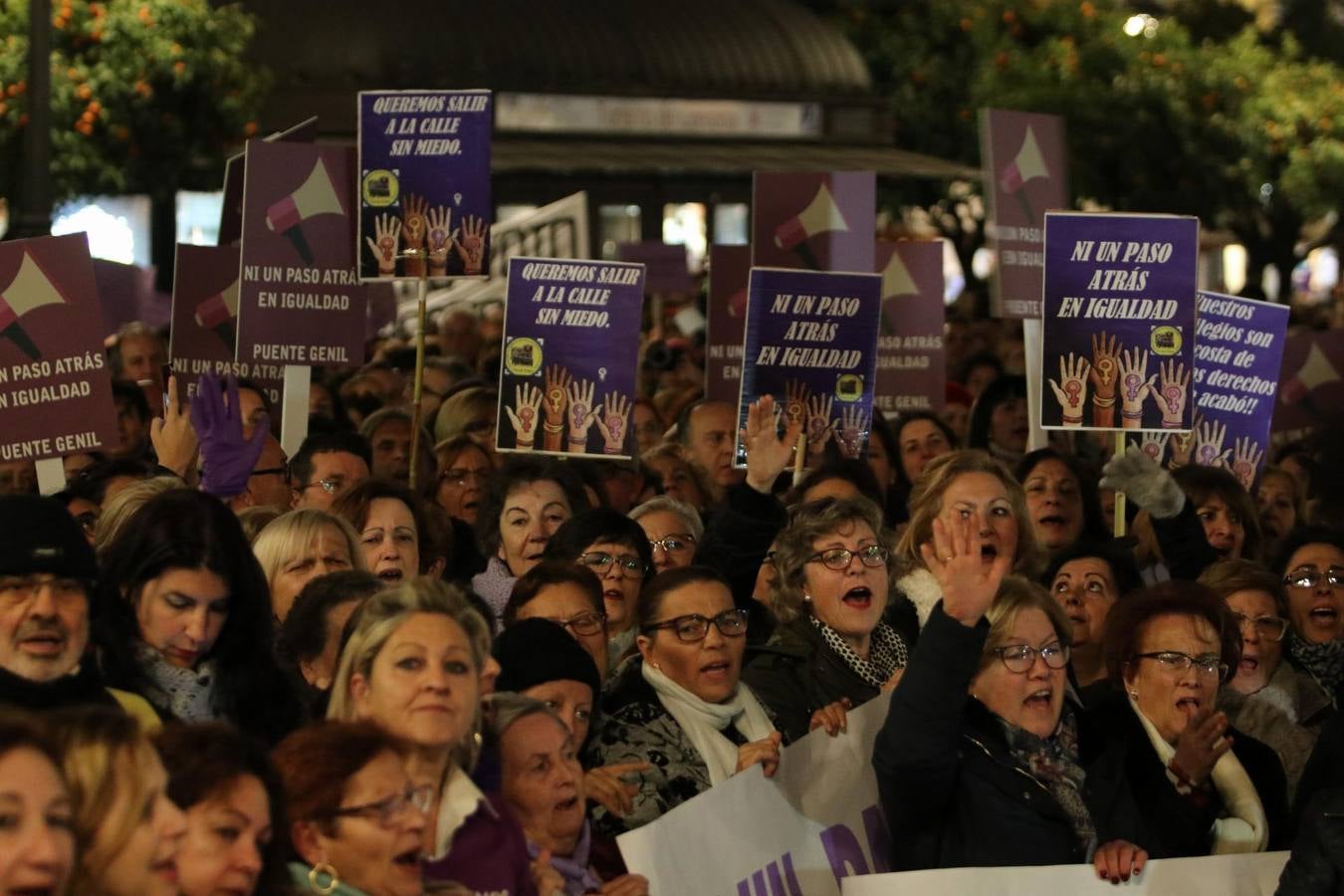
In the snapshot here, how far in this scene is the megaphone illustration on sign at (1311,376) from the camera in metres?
15.2

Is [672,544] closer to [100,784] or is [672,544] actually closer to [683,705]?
[683,705]

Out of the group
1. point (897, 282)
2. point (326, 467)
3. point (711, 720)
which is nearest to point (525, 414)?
point (326, 467)

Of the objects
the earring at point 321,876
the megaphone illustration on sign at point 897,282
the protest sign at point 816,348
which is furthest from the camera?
the megaphone illustration on sign at point 897,282

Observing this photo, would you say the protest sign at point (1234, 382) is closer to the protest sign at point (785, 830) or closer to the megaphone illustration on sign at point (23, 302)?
the megaphone illustration on sign at point (23, 302)

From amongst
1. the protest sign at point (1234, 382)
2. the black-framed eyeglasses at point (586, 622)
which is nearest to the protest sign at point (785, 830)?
the black-framed eyeglasses at point (586, 622)

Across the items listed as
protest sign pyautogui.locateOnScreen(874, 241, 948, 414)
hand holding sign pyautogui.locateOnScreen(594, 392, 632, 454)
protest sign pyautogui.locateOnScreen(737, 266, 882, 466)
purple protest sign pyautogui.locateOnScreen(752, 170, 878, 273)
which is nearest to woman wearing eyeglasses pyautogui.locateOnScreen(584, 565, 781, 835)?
hand holding sign pyautogui.locateOnScreen(594, 392, 632, 454)

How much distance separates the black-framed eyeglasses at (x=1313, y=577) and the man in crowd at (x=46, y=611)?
4.54 m

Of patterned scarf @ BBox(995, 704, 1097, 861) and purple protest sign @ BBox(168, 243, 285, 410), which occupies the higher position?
purple protest sign @ BBox(168, 243, 285, 410)

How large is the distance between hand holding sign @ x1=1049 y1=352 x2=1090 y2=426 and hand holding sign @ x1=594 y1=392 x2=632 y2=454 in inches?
66.9

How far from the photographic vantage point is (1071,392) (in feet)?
34.4

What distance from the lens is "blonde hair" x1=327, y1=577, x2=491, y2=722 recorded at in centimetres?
558

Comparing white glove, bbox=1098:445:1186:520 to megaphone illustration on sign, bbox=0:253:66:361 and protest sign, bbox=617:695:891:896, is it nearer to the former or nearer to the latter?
protest sign, bbox=617:695:891:896

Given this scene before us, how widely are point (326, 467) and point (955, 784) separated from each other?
3.74 m

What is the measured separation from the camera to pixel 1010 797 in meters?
6.69
